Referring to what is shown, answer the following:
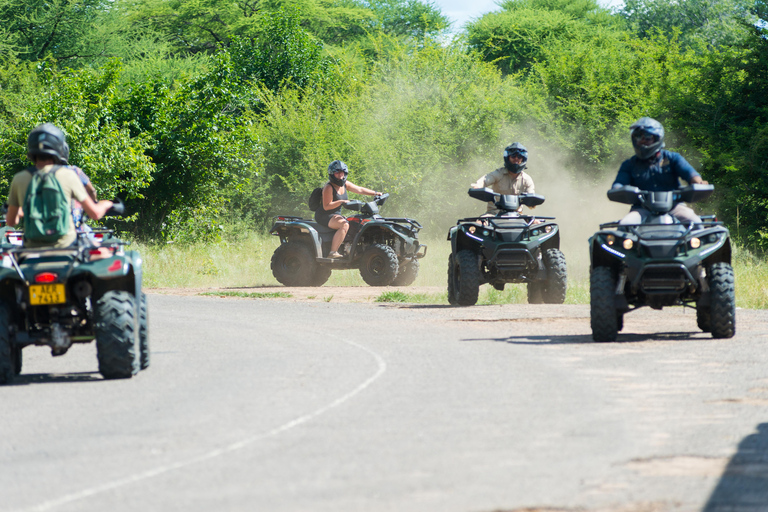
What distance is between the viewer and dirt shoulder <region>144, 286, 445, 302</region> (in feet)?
58.1

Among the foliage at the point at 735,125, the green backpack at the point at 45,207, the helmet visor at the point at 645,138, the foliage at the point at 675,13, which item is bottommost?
the green backpack at the point at 45,207

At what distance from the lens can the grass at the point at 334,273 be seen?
16.9 metres

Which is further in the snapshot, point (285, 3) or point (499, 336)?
point (285, 3)

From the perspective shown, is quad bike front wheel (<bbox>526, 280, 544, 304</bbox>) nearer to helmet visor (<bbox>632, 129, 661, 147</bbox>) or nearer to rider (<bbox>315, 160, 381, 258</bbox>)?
rider (<bbox>315, 160, 381, 258</bbox>)

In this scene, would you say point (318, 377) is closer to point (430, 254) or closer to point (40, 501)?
point (40, 501)

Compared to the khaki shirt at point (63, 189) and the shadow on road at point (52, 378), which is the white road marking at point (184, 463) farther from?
the khaki shirt at point (63, 189)

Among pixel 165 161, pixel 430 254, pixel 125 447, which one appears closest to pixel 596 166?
pixel 430 254

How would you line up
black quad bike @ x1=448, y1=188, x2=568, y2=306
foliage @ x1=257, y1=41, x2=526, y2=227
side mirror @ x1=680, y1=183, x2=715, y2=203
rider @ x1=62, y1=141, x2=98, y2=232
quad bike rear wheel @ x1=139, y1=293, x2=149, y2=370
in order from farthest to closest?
foliage @ x1=257, y1=41, x2=526, y2=227 → black quad bike @ x1=448, y1=188, x2=568, y2=306 → side mirror @ x1=680, y1=183, x2=715, y2=203 → quad bike rear wheel @ x1=139, y1=293, x2=149, y2=370 → rider @ x1=62, y1=141, x2=98, y2=232

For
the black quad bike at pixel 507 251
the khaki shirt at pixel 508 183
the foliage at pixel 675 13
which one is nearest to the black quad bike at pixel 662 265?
the black quad bike at pixel 507 251

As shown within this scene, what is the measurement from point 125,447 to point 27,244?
3.42 metres

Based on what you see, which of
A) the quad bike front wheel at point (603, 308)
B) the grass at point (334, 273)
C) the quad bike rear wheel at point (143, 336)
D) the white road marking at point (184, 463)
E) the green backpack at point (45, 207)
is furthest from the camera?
the grass at point (334, 273)

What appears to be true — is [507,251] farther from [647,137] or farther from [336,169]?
[336,169]

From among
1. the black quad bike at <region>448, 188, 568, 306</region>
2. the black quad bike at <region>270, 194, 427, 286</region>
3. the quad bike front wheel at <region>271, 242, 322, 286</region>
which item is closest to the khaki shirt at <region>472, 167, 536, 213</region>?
A: the black quad bike at <region>448, 188, 568, 306</region>

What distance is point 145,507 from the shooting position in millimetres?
4984
